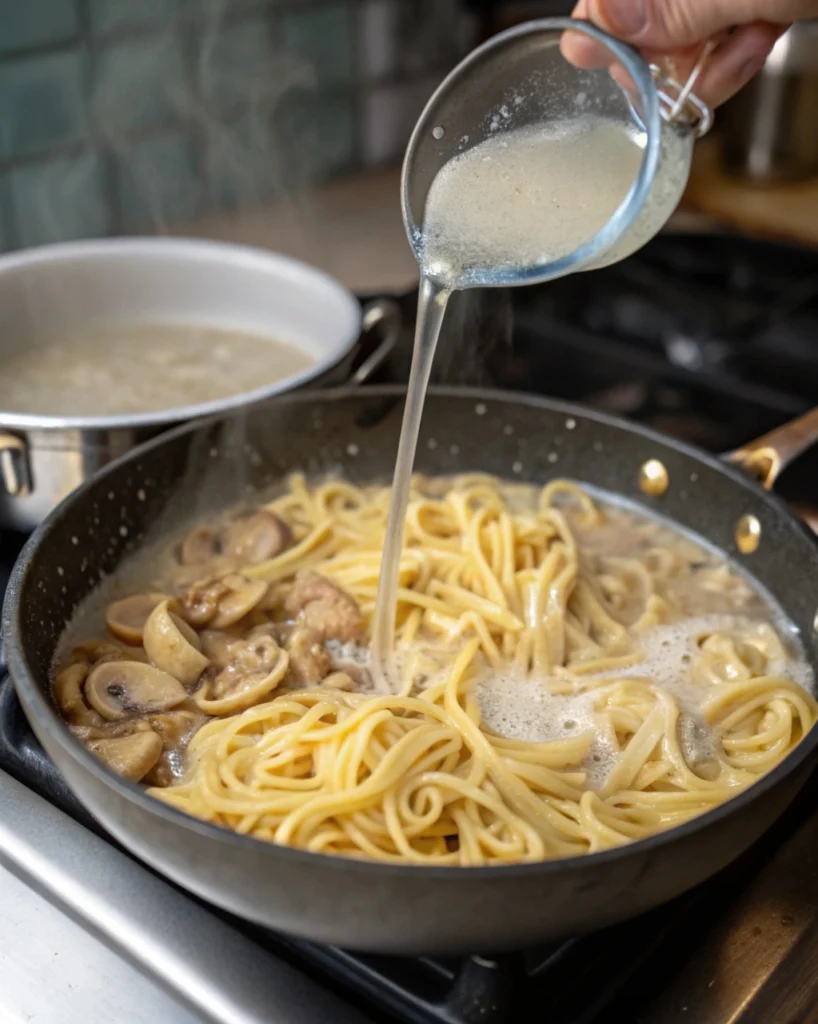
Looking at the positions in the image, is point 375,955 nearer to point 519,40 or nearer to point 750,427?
point 519,40

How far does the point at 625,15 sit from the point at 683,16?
0.26ft

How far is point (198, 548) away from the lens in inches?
72.8

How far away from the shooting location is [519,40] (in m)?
1.45

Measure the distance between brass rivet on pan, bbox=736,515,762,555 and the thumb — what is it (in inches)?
28.9

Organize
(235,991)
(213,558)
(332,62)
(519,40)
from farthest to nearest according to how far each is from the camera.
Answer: (332,62), (213,558), (519,40), (235,991)

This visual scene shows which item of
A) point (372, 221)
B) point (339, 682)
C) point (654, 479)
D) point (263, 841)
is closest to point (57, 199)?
point (372, 221)

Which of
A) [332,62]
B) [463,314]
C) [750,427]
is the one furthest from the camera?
[332,62]

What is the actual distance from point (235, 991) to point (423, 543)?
871mm

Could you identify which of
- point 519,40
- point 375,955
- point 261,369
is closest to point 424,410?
point 261,369

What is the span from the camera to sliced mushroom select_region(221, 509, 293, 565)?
1851mm

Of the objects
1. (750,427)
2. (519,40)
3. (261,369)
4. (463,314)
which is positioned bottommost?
(750,427)

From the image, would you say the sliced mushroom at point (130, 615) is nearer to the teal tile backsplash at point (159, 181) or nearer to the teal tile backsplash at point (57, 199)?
the teal tile backsplash at point (57, 199)

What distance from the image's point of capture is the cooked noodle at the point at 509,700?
1269mm

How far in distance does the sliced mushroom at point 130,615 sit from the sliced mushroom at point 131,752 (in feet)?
0.83
